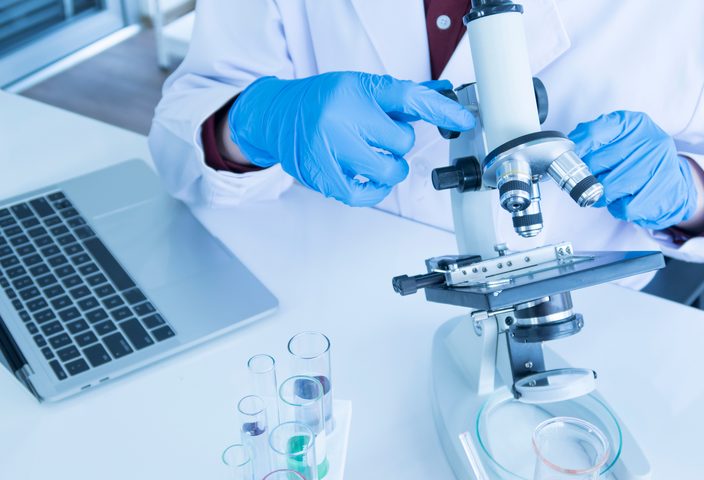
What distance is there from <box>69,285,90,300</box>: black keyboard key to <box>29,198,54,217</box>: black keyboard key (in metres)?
0.23

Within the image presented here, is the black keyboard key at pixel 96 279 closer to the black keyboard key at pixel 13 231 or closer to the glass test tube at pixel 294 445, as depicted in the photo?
the black keyboard key at pixel 13 231

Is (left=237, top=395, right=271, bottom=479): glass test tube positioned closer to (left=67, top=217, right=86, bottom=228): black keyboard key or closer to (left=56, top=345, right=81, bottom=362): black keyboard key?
(left=56, top=345, right=81, bottom=362): black keyboard key

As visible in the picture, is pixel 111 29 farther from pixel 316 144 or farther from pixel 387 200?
pixel 316 144

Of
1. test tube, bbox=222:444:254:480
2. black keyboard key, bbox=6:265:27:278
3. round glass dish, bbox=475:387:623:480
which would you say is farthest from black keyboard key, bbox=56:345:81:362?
round glass dish, bbox=475:387:623:480

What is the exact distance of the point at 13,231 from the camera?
4.08 ft

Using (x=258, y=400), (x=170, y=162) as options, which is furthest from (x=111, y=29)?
(x=258, y=400)

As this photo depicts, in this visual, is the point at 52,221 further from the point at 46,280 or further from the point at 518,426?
the point at 518,426

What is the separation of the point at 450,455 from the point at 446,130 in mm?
399

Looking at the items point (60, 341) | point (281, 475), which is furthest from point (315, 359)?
point (60, 341)

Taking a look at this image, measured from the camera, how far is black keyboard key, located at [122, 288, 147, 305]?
1.10 meters

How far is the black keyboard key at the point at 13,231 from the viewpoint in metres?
1.24

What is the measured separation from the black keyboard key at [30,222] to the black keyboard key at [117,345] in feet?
1.11

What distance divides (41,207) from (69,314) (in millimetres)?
315

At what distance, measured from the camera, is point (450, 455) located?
89cm
